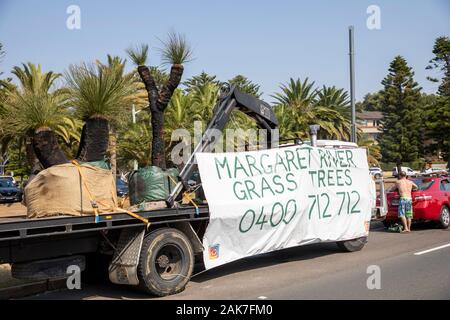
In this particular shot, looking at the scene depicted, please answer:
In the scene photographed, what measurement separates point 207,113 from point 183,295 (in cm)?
2075

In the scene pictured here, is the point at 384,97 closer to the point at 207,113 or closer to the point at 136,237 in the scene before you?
the point at 207,113

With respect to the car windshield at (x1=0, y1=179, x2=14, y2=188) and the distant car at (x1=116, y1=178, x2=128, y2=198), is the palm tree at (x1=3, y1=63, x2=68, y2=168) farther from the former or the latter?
the car windshield at (x1=0, y1=179, x2=14, y2=188)

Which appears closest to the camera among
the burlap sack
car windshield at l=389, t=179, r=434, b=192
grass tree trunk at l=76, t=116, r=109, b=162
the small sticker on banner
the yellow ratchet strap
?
the burlap sack

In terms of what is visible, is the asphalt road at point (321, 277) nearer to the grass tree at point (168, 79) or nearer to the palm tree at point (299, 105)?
the grass tree at point (168, 79)

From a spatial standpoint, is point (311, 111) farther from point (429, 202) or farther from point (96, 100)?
point (96, 100)

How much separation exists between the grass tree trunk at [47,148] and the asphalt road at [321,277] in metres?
2.05

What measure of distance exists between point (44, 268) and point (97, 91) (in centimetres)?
259

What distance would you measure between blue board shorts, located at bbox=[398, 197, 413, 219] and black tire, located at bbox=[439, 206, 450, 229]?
4.09ft

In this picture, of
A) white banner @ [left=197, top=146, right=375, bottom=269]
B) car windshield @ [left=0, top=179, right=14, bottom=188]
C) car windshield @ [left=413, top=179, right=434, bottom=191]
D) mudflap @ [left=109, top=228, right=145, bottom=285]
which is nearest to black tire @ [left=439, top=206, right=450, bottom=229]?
car windshield @ [left=413, top=179, right=434, bottom=191]

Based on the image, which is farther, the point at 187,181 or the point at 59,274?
the point at 187,181

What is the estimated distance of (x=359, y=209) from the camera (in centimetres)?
1046

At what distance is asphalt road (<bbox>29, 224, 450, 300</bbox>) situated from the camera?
23.3 ft

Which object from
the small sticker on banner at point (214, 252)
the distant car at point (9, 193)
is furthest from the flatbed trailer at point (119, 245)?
the distant car at point (9, 193)
